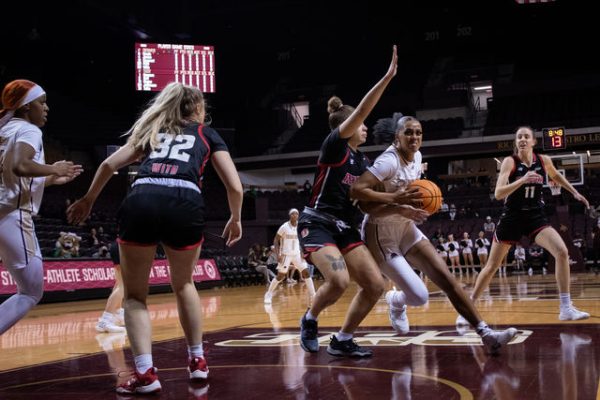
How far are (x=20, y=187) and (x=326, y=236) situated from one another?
88.8 inches

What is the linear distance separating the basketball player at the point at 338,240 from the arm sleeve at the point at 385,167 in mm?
298

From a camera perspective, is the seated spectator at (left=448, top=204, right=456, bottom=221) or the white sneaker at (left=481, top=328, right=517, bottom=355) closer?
the white sneaker at (left=481, top=328, right=517, bottom=355)

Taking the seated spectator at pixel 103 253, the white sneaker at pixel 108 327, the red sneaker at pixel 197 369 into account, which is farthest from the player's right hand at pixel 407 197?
the seated spectator at pixel 103 253

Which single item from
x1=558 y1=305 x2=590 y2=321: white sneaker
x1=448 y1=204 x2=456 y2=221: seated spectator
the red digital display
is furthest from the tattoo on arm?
x1=448 y1=204 x2=456 y2=221: seated spectator

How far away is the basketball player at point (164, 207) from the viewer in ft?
13.0

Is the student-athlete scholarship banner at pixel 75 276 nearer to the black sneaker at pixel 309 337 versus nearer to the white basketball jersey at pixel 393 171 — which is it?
the black sneaker at pixel 309 337

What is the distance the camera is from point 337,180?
5.22m

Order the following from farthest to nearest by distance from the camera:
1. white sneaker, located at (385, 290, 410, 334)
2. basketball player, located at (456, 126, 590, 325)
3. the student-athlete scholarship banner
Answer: the student-athlete scholarship banner
basketball player, located at (456, 126, 590, 325)
white sneaker, located at (385, 290, 410, 334)

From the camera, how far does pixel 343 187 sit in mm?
5227

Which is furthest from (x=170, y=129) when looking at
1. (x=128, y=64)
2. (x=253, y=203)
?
(x=128, y=64)

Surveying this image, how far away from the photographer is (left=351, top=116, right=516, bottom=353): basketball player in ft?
16.0

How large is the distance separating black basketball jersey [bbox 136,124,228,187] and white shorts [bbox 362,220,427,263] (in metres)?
1.60

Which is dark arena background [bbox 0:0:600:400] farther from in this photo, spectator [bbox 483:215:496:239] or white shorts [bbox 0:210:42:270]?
white shorts [bbox 0:210:42:270]

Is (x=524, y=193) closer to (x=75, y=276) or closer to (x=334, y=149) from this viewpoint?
(x=334, y=149)
